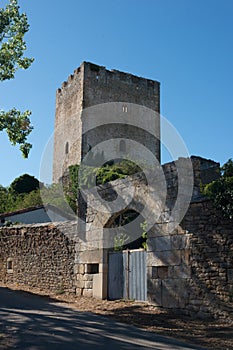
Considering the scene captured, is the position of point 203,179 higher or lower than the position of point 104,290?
higher

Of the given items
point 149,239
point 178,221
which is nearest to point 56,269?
point 149,239

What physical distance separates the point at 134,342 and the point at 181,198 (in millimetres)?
3635

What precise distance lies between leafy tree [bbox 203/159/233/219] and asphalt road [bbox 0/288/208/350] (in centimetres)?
264

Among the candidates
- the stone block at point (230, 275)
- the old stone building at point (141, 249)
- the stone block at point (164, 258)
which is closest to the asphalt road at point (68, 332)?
the old stone building at point (141, 249)

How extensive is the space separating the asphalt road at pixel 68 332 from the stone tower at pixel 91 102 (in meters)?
20.6

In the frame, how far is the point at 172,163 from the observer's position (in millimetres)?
9102

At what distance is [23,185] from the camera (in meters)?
31.5

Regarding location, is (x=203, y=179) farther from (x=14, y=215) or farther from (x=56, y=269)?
(x=14, y=215)

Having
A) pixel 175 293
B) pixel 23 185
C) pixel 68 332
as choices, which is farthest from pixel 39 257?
pixel 23 185

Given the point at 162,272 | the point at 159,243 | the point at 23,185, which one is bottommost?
the point at 162,272

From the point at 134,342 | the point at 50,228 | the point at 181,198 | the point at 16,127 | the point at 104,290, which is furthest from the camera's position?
the point at 50,228

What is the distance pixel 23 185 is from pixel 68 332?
26.0m

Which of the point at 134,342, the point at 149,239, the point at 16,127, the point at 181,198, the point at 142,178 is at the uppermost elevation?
the point at 16,127

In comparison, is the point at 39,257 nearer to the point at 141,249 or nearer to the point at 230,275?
the point at 141,249
